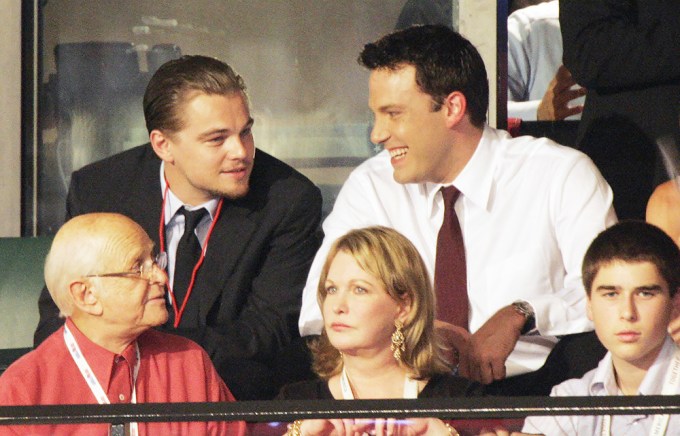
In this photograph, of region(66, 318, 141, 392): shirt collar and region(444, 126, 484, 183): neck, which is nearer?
region(66, 318, 141, 392): shirt collar

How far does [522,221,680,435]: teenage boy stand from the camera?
2.51m

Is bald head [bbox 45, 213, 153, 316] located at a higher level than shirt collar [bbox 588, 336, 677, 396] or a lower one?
higher

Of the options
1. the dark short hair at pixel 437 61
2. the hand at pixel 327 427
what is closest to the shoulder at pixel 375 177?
the dark short hair at pixel 437 61

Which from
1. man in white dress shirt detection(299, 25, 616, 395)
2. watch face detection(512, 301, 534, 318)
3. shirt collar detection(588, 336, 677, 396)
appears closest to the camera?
shirt collar detection(588, 336, 677, 396)

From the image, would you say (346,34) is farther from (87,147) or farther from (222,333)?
(222,333)

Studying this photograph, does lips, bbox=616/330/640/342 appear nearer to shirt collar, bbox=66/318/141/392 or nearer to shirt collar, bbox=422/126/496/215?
shirt collar, bbox=422/126/496/215

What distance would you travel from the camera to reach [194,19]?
166 inches

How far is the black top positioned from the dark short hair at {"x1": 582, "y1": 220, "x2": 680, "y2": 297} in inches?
13.9

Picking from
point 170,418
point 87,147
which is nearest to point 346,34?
point 87,147

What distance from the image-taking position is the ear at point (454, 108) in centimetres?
314

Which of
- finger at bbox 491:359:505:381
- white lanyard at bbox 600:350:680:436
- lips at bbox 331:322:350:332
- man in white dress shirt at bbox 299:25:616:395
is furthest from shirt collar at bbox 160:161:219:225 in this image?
white lanyard at bbox 600:350:680:436

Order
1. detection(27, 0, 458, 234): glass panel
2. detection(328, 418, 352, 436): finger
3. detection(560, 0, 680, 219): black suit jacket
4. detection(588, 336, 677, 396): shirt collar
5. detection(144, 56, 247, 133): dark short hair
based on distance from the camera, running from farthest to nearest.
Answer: detection(27, 0, 458, 234): glass panel < detection(560, 0, 680, 219): black suit jacket < detection(144, 56, 247, 133): dark short hair < detection(588, 336, 677, 396): shirt collar < detection(328, 418, 352, 436): finger

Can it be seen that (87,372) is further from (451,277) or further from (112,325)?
(451,277)

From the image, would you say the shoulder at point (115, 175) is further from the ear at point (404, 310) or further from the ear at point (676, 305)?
the ear at point (676, 305)
